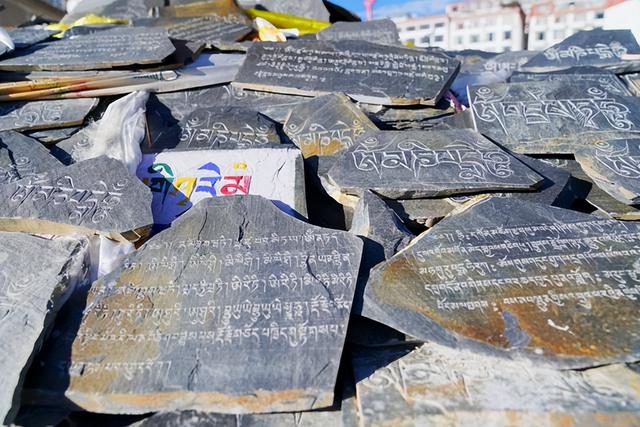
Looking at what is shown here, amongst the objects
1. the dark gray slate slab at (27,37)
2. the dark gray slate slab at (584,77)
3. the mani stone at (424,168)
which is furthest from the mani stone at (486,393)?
the dark gray slate slab at (27,37)

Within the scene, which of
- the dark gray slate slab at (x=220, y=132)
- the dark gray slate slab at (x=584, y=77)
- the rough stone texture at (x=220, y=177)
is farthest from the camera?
the dark gray slate slab at (x=584, y=77)

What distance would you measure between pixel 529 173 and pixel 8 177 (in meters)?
2.88

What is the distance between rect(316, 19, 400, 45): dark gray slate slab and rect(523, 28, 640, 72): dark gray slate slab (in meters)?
1.55

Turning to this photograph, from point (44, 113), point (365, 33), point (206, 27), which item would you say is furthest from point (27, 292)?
point (365, 33)

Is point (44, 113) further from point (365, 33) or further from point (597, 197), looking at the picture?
point (597, 197)

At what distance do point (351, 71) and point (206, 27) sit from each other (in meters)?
2.39

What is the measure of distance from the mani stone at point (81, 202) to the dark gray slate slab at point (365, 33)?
3521mm

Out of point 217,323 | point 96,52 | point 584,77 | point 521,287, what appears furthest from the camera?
point 96,52

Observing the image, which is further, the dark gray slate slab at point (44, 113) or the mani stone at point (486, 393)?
the dark gray slate slab at point (44, 113)

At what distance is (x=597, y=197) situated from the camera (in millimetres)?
2768

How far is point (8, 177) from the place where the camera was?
107 inches

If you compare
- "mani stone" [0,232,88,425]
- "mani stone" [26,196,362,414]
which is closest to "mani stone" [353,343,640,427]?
"mani stone" [26,196,362,414]

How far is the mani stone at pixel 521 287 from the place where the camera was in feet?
5.59

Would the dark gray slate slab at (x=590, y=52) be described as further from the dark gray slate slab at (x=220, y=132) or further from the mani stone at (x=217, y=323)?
the mani stone at (x=217, y=323)
